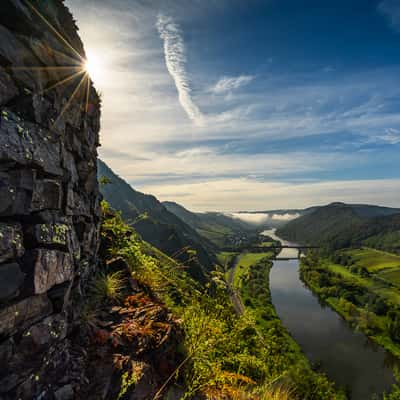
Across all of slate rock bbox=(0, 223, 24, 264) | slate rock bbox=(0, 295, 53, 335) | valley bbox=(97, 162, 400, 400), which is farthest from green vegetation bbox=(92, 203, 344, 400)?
slate rock bbox=(0, 223, 24, 264)

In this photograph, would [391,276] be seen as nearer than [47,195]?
No

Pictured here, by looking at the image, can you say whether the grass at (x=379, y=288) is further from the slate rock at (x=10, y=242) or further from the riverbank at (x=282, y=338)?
the slate rock at (x=10, y=242)

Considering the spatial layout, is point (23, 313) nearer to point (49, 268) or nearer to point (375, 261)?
point (49, 268)

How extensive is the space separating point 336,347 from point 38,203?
276 ft

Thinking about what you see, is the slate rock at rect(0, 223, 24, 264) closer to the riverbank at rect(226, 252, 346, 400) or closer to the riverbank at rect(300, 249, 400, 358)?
the riverbank at rect(226, 252, 346, 400)

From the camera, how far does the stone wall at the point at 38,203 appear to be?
11.6ft

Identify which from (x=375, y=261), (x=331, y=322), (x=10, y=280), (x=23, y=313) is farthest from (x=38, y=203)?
(x=375, y=261)

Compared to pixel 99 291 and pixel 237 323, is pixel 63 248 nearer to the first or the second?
pixel 99 291

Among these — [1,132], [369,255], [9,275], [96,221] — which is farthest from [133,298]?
[369,255]

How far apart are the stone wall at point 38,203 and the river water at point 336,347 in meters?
64.8

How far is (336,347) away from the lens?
66.4 meters

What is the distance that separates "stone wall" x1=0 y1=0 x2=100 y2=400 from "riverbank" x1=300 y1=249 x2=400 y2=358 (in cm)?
8809

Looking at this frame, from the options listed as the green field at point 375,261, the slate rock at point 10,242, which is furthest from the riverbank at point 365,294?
the slate rock at point 10,242

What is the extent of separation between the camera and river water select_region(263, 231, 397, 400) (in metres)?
52.7
